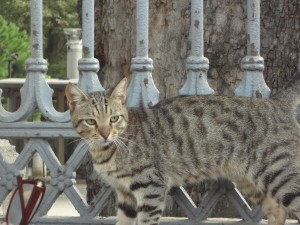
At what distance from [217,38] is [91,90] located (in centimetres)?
100

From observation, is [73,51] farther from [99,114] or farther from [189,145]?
[99,114]

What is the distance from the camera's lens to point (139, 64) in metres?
5.82

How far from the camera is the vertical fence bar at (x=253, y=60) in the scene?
5.82 meters

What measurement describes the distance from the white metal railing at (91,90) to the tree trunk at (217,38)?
0.52 m

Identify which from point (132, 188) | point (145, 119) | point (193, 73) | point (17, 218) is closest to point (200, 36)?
point (193, 73)

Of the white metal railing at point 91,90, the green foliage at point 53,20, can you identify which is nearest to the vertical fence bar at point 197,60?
the white metal railing at point 91,90

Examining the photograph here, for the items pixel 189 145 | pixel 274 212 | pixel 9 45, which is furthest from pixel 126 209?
pixel 9 45

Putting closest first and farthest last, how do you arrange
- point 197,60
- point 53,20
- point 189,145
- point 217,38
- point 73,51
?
point 189,145
point 197,60
point 217,38
point 73,51
point 53,20

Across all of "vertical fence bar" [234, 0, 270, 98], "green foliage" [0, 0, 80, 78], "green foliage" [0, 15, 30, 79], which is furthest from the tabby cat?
"green foliage" [0, 0, 80, 78]

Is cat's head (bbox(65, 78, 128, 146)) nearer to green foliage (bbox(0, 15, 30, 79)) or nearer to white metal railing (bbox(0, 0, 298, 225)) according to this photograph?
white metal railing (bbox(0, 0, 298, 225))

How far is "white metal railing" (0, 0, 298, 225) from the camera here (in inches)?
229

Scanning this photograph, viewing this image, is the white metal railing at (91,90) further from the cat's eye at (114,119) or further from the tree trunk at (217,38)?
the tree trunk at (217,38)

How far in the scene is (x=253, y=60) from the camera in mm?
5816

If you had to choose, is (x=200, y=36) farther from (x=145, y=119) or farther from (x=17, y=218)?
(x=17, y=218)
